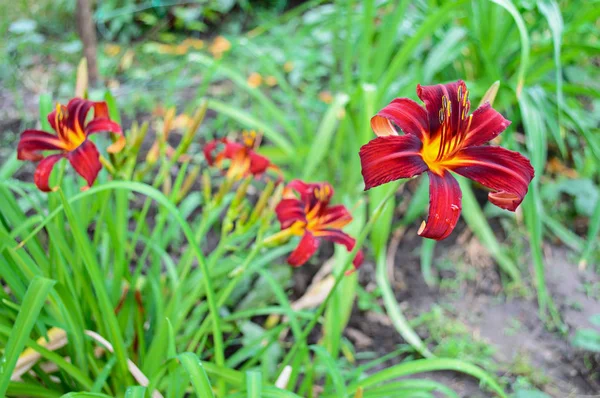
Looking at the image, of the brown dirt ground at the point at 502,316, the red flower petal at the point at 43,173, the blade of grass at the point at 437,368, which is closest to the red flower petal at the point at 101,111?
the red flower petal at the point at 43,173

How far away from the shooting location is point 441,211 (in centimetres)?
78

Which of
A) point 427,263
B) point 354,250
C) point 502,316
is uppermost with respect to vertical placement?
point 354,250

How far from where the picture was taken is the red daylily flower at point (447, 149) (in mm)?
802

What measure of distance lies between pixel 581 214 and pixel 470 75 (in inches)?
28.9

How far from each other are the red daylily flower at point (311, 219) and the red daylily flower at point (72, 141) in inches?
14.4

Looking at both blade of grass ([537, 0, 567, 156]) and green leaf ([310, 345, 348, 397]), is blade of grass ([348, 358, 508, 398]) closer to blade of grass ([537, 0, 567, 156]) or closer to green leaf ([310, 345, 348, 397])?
green leaf ([310, 345, 348, 397])

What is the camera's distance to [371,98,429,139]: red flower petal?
2.74 ft

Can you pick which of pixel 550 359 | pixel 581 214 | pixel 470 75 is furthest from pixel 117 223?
pixel 581 214

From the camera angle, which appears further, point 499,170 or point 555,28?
point 555,28

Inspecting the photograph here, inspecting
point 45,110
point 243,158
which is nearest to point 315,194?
point 243,158

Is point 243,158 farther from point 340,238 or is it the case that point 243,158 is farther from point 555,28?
point 555,28

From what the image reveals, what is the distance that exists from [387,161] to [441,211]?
11 centimetres

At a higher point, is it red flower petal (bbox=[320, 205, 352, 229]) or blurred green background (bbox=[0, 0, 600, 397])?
red flower petal (bbox=[320, 205, 352, 229])

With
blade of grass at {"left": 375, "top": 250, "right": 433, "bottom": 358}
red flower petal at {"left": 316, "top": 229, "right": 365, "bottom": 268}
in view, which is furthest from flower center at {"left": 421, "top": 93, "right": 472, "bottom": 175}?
blade of grass at {"left": 375, "top": 250, "right": 433, "bottom": 358}
